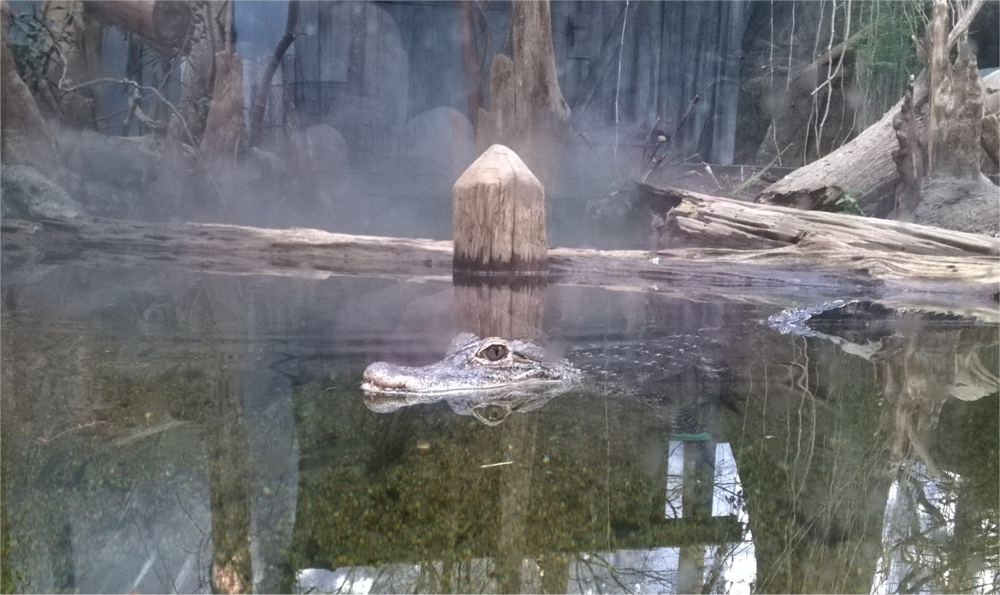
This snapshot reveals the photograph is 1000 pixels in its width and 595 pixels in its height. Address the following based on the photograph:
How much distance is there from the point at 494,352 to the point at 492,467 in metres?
0.97

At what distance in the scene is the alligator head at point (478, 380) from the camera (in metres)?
2.84

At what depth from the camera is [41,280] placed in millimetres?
5051

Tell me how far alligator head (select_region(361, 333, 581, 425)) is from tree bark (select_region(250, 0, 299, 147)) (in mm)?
8115

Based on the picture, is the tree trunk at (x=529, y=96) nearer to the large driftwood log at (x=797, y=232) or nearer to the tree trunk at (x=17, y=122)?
the large driftwood log at (x=797, y=232)

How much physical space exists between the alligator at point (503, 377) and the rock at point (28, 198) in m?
5.19

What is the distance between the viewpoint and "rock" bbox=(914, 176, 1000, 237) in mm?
6586

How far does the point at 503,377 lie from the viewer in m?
3.05

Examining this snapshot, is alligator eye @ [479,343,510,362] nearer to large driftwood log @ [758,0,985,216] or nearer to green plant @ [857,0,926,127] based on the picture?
large driftwood log @ [758,0,985,216]

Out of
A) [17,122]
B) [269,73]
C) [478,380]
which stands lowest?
[478,380]

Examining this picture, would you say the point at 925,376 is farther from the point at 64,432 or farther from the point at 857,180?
the point at 857,180

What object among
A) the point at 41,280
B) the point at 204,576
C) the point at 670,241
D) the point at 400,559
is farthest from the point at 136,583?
the point at 670,241

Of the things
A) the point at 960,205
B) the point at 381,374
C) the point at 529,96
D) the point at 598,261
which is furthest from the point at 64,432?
the point at 960,205

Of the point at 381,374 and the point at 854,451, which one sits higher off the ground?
the point at 381,374

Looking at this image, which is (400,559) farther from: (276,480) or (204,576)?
(276,480)
